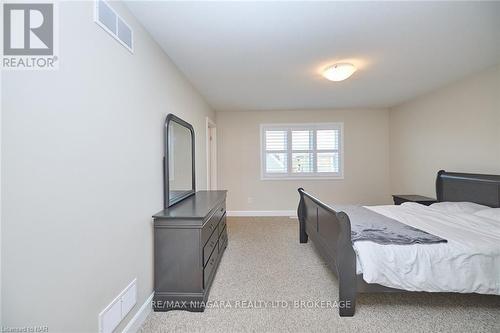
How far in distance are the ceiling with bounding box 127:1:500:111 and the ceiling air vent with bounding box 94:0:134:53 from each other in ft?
0.64

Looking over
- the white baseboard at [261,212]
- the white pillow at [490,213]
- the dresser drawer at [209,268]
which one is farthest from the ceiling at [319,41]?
the white baseboard at [261,212]

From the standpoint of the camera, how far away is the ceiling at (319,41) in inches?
66.9

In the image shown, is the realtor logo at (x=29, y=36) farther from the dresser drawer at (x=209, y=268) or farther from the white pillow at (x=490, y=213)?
the white pillow at (x=490, y=213)

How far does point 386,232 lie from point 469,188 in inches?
75.7

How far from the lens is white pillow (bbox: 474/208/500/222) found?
7.60 feet

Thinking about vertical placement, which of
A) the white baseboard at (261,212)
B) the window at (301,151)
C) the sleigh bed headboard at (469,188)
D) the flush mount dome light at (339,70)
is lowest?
the white baseboard at (261,212)

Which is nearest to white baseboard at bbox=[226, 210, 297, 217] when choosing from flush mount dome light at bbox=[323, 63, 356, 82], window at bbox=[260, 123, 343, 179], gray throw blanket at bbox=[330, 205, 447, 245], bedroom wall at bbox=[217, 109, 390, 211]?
bedroom wall at bbox=[217, 109, 390, 211]

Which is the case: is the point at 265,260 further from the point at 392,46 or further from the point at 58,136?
the point at 392,46

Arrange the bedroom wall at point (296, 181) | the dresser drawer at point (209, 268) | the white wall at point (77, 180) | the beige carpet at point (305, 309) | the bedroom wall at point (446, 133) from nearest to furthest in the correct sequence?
1. the white wall at point (77, 180)
2. the beige carpet at point (305, 309)
3. the dresser drawer at point (209, 268)
4. the bedroom wall at point (446, 133)
5. the bedroom wall at point (296, 181)

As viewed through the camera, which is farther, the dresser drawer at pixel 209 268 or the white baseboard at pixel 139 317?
the dresser drawer at pixel 209 268

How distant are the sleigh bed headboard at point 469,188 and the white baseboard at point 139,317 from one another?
12.7 feet

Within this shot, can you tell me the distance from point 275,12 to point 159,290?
248 centimetres

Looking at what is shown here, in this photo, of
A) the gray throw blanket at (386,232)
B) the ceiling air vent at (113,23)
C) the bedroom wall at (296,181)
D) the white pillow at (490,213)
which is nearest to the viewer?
the ceiling air vent at (113,23)

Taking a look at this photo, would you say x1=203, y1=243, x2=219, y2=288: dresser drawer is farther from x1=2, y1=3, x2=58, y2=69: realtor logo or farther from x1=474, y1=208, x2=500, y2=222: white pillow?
x1=474, y1=208, x2=500, y2=222: white pillow
